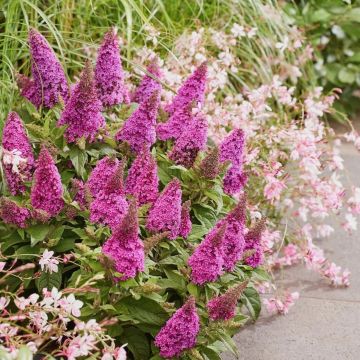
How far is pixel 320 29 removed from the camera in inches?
215

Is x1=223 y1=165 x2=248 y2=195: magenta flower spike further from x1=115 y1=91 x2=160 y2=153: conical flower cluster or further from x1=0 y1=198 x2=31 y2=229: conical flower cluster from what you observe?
x1=0 y1=198 x2=31 y2=229: conical flower cluster

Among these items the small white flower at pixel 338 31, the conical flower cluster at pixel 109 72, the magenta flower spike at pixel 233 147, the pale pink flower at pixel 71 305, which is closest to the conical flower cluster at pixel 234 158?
the magenta flower spike at pixel 233 147

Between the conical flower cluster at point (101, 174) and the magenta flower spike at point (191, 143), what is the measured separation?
11.9 inches

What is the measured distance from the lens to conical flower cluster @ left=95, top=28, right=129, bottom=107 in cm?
285

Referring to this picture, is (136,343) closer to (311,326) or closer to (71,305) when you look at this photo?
(71,305)

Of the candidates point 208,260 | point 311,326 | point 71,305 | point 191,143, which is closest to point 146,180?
point 191,143

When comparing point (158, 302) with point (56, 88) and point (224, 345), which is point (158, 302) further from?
point (56, 88)

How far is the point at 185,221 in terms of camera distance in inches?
101

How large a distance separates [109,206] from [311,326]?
4.22 ft

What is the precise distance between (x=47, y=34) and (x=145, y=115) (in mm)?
1159

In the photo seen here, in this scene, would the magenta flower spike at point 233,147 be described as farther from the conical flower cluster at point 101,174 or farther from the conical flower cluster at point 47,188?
the conical flower cluster at point 47,188

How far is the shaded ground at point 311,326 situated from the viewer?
10.2ft

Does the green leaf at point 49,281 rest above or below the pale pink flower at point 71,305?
below

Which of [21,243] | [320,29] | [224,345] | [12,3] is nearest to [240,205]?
[224,345]
